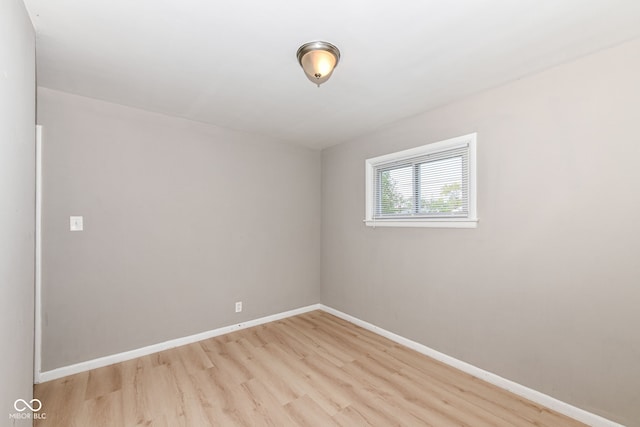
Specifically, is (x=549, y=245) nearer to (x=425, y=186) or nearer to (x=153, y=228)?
(x=425, y=186)

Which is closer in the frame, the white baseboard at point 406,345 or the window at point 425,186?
the white baseboard at point 406,345

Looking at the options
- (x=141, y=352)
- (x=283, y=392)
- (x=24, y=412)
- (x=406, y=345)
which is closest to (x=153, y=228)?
(x=141, y=352)

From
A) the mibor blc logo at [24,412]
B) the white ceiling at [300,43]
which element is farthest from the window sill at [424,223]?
the mibor blc logo at [24,412]

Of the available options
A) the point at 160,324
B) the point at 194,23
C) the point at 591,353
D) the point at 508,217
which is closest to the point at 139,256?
the point at 160,324

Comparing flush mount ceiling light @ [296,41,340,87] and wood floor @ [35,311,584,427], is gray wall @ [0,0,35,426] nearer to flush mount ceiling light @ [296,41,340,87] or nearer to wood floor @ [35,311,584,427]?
wood floor @ [35,311,584,427]

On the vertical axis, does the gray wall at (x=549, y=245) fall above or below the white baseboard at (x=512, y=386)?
above

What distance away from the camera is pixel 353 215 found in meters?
3.56

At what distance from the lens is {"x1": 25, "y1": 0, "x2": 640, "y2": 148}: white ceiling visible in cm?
142

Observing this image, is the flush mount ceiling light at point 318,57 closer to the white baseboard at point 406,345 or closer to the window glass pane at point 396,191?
the window glass pane at point 396,191

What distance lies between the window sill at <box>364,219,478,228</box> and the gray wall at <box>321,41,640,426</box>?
0.06m

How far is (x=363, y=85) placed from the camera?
2.23 meters

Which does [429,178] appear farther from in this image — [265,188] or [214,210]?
[214,210]

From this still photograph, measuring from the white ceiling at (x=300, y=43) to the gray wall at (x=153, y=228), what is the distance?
38 centimetres

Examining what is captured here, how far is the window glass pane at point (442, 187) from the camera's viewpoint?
8.25 feet
